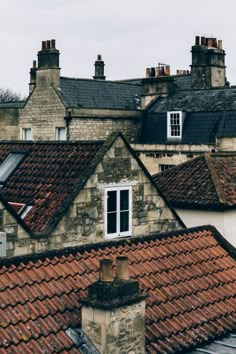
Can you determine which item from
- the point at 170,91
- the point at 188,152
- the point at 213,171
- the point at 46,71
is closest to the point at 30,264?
the point at 213,171

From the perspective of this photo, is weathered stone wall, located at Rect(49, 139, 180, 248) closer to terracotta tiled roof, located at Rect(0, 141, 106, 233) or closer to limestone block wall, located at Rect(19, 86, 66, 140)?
terracotta tiled roof, located at Rect(0, 141, 106, 233)

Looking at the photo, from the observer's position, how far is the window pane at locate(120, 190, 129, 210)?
1864 centimetres

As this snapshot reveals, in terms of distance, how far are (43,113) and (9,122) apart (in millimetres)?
3937

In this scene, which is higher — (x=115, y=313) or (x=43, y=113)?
(x=43, y=113)

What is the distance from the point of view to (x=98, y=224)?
1792cm

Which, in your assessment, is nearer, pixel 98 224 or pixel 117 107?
pixel 98 224

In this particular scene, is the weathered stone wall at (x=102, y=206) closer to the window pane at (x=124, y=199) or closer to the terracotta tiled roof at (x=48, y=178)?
the window pane at (x=124, y=199)

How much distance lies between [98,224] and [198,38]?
29787 millimetres

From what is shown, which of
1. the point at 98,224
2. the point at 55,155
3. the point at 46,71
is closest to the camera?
the point at 98,224

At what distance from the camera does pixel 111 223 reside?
18266 millimetres

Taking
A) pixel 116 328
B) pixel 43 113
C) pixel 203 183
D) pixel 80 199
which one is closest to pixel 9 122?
pixel 43 113

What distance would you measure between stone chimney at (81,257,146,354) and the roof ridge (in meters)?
10.6

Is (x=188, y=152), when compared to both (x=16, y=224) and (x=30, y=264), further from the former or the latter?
(x=30, y=264)

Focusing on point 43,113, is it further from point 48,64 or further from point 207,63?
point 207,63
